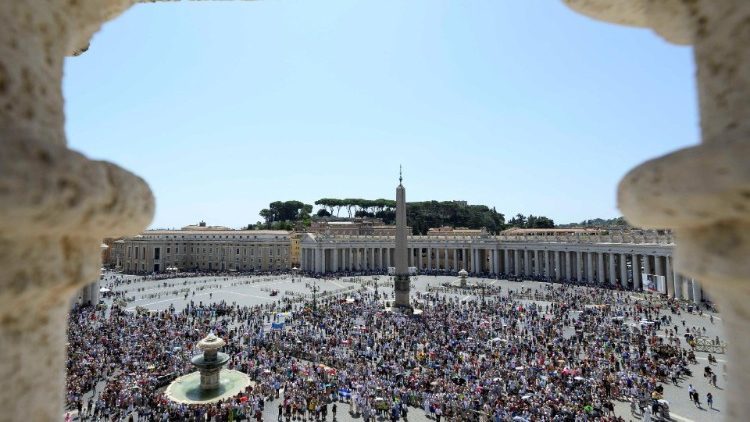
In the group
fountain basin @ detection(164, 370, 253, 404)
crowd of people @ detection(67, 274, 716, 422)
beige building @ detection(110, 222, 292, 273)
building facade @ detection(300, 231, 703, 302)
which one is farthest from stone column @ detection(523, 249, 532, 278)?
fountain basin @ detection(164, 370, 253, 404)

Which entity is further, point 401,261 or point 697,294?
point 401,261

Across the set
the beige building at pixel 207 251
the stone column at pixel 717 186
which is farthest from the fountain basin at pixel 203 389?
the beige building at pixel 207 251

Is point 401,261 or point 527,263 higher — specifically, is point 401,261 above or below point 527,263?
above

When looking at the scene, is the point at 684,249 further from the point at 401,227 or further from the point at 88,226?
the point at 401,227

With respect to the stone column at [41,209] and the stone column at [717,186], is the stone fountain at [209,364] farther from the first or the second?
the stone column at [717,186]

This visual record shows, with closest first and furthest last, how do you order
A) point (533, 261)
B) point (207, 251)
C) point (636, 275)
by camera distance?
1. point (636, 275)
2. point (533, 261)
3. point (207, 251)

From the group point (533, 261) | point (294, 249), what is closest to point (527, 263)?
point (533, 261)

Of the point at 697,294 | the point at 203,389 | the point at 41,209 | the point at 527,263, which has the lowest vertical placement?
the point at 203,389

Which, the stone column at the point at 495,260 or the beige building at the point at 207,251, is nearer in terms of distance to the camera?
the stone column at the point at 495,260

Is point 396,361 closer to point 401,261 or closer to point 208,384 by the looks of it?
point 208,384
